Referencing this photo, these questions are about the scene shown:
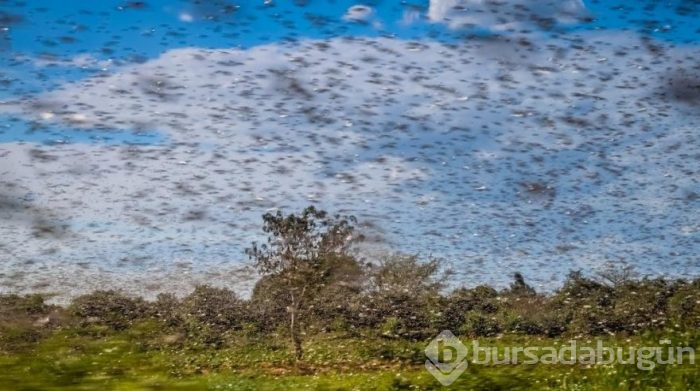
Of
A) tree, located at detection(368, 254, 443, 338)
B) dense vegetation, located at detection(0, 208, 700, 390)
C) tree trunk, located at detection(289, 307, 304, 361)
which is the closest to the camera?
dense vegetation, located at detection(0, 208, 700, 390)

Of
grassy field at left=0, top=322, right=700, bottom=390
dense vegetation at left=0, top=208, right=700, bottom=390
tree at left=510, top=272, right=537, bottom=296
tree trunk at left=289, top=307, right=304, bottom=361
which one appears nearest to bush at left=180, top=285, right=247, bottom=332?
dense vegetation at left=0, top=208, right=700, bottom=390

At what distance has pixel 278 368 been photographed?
22.1 meters

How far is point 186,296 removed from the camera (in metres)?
37.0

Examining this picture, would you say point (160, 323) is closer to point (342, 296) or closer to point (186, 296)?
point (186, 296)

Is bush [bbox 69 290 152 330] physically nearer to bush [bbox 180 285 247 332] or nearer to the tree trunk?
bush [bbox 180 285 247 332]

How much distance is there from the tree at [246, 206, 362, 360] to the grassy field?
8.37ft

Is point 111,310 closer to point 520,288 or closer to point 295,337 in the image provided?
point 295,337

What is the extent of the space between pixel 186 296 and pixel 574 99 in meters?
28.4

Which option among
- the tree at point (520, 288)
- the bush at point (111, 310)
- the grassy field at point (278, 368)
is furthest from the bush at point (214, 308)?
the tree at point (520, 288)

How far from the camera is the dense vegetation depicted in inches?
709

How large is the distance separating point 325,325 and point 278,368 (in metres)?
7.75

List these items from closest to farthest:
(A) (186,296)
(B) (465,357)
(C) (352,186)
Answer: (C) (352,186)
(B) (465,357)
(A) (186,296)

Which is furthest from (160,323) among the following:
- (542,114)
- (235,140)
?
(542,114)

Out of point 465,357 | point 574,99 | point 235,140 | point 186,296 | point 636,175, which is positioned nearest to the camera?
point 574,99
